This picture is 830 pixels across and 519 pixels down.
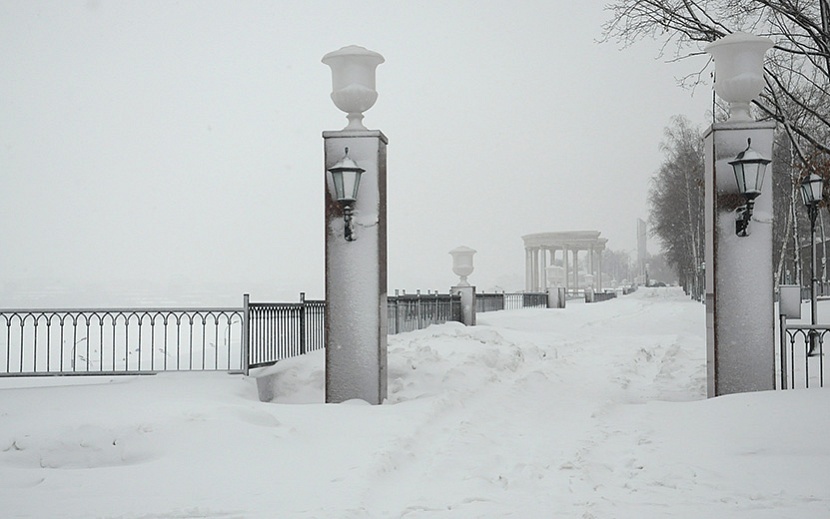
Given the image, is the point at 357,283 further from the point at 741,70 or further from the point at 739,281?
the point at 741,70

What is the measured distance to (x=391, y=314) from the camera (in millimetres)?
17562

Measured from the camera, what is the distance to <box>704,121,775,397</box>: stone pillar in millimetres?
9062

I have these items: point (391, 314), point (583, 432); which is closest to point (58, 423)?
point (583, 432)

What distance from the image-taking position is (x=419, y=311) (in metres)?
19.5

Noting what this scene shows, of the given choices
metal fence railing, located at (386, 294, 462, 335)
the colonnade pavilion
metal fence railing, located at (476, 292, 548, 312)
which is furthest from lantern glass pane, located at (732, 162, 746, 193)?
the colonnade pavilion

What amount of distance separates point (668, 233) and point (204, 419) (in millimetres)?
55873

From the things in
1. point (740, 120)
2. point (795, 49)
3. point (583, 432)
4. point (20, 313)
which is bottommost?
point (583, 432)

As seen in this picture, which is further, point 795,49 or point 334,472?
point 795,49

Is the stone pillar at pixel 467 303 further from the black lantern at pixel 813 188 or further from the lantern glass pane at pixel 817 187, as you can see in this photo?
the lantern glass pane at pixel 817 187

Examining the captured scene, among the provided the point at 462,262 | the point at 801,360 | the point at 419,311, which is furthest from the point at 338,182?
the point at 462,262

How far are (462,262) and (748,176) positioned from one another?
15.4 m

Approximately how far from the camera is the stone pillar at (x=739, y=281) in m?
9.06

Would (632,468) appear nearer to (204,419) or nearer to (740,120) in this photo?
(204,419)

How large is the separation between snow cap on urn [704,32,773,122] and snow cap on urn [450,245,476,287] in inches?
570
